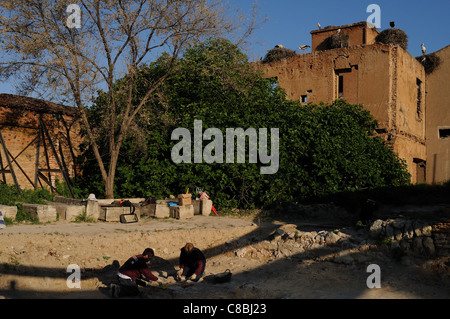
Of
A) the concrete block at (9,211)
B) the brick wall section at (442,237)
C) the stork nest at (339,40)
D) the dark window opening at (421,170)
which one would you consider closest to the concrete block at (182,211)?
the concrete block at (9,211)

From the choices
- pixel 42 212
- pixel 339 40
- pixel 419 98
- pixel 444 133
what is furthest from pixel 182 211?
pixel 444 133

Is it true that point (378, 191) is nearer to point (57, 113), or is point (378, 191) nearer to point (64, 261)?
point (64, 261)

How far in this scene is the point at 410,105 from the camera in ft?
64.4

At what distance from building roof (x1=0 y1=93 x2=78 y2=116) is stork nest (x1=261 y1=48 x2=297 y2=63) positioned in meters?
11.1

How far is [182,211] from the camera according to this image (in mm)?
13305

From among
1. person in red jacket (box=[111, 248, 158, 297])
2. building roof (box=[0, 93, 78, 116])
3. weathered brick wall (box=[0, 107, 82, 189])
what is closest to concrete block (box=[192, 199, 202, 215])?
person in red jacket (box=[111, 248, 158, 297])

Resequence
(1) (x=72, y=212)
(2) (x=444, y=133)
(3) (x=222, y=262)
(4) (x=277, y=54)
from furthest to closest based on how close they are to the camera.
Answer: (4) (x=277, y=54), (2) (x=444, y=133), (1) (x=72, y=212), (3) (x=222, y=262)

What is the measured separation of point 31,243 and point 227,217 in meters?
6.73

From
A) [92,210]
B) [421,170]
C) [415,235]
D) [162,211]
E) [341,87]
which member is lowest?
A: [415,235]

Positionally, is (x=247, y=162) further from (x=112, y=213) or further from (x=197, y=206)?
(x=112, y=213)

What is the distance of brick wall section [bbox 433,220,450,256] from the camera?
29.7ft

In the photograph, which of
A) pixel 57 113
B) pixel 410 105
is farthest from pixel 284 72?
pixel 57 113

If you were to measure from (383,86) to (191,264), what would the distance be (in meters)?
13.3

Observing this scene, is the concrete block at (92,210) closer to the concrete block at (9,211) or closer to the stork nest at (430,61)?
the concrete block at (9,211)
